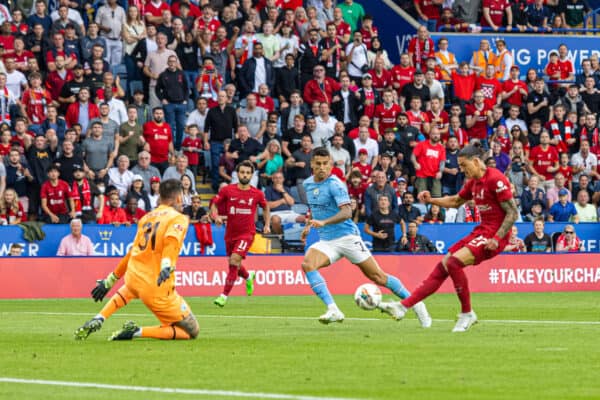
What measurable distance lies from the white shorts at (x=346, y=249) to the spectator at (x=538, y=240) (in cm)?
1492

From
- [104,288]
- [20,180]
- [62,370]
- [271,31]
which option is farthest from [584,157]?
[62,370]

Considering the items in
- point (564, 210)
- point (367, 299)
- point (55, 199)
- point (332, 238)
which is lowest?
point (564, 210)

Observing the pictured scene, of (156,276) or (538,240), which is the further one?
(538,240)

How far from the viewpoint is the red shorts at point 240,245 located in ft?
72.6

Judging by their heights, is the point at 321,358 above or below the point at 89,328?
above

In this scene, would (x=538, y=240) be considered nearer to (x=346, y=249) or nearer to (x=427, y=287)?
(x=346, y=249)

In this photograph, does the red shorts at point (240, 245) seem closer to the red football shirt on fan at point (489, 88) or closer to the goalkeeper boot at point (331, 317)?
the goalkeeper boot at point (331, 317)

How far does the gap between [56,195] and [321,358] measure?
16435mm

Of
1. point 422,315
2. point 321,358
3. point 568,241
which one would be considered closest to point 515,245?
point 568,241

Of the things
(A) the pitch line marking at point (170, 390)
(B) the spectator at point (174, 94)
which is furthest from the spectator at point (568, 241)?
(A) the pitch line marking at point (170, 390)

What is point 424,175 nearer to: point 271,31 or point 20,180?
point 271,31

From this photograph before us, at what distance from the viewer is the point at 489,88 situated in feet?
115

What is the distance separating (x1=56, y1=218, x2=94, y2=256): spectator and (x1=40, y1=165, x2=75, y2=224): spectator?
53 cm

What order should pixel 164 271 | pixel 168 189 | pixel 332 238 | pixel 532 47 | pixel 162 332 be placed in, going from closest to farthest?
pixel 164 271
pixel 168 189
pixel 162 332
pixel 332 238
pixel 532 47
